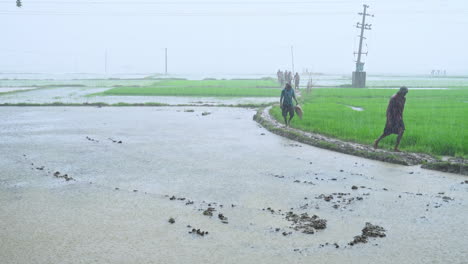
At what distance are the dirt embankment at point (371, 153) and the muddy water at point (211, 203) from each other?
1.17ft

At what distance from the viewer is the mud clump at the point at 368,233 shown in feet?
16.7

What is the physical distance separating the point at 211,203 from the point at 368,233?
7.48ft

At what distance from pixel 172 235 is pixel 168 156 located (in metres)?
5.12

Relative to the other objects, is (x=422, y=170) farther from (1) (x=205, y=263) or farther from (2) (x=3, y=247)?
(2) (x=3, y=247)

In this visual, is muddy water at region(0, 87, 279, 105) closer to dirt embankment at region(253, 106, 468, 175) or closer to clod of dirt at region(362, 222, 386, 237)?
dirt embankment at region(253, 106, 468, 175)

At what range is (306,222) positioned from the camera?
226 inches

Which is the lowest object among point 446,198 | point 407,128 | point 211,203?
point 211,203

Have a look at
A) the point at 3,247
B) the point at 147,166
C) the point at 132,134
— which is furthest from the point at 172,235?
the point at 132,134

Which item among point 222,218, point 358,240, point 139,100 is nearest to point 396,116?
point 358,240

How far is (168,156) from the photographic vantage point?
10.3m

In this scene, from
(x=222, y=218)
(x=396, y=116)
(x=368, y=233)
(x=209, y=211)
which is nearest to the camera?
(x=368, y=233)

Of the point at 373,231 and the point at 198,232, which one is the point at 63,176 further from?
the point at 373,231

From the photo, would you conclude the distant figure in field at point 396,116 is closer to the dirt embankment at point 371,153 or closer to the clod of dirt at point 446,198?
the dirt embankment at point 371,153

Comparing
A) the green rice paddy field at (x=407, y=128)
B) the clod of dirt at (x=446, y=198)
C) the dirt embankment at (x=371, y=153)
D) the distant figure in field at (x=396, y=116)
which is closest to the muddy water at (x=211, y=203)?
the clod of dirt at (x=446, y=198)
